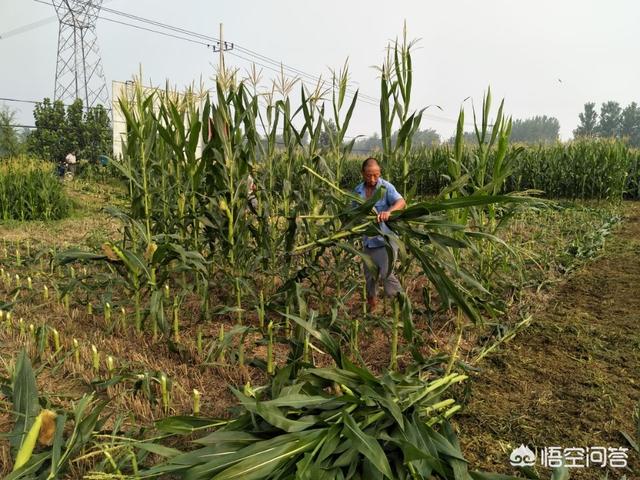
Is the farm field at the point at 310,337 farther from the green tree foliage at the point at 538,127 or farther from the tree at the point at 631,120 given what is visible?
the green tree foliage at the point at 538,127

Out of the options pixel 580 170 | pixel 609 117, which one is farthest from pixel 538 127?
pixel 580 170

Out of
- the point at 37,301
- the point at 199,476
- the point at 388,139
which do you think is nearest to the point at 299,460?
the point at 199,476

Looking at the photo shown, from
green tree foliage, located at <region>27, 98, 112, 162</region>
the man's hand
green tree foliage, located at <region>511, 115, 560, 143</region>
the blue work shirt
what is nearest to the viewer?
the man's hand

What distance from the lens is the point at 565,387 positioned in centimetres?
279

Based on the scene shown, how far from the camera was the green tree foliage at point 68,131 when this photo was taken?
19.1 metres

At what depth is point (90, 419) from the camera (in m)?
1.89

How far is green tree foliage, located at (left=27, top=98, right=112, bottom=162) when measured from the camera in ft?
62.7

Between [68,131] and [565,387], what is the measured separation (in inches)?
830

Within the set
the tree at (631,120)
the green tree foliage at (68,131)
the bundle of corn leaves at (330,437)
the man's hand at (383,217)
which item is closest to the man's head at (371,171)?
the man's hand at (383,217)

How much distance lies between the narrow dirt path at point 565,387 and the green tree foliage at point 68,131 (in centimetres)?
1904

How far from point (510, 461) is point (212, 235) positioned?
2.67m

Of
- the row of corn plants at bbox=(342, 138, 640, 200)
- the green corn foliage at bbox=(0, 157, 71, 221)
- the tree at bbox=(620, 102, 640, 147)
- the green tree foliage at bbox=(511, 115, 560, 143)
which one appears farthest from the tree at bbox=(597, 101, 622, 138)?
the green corn foliage at bbox=(0, 157, 71, 221)

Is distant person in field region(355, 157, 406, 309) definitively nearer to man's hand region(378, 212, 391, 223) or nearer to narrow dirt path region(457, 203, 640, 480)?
narrow dirt path region(457, 203, 640, 480)

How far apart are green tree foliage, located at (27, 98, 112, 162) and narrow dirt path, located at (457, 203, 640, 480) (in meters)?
19.0
